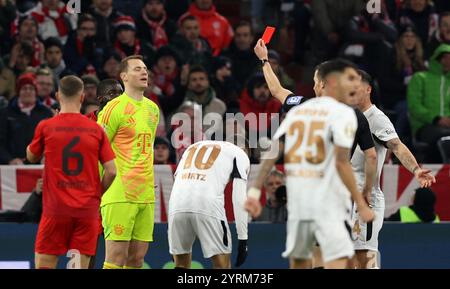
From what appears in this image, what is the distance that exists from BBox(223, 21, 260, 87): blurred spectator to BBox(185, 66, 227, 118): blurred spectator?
115 cm

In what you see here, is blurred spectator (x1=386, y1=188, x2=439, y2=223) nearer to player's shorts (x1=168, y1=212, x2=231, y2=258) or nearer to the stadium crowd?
the stadium crowd

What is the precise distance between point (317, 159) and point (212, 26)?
33.1ft

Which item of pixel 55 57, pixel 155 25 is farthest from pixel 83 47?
pixel 155 25

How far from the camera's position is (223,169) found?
11977 mm

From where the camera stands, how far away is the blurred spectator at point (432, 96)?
1772 cm

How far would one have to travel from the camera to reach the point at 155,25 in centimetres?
1916

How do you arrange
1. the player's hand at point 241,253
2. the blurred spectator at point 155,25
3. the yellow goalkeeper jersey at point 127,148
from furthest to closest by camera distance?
the blurred spectator at point 155,25, the yellow goalkeeper jersey at point 127,148, the player's hand at point 241,253

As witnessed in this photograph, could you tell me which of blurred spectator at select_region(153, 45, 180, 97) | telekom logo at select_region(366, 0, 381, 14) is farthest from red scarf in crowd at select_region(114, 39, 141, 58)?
telekom logo at select_region(366, 0, 381, 14)

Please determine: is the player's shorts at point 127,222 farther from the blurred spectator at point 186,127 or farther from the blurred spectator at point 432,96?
the blurred spectator at point 432,96

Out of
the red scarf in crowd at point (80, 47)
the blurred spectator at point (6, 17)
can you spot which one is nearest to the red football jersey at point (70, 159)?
the red scarf in crowd at point (80, 47)

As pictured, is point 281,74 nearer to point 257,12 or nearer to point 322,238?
point 257,12

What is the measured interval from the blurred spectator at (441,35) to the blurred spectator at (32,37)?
5963 mm

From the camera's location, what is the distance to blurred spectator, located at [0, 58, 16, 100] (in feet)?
58.6

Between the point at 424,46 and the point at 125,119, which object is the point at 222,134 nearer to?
the point at 125,119
